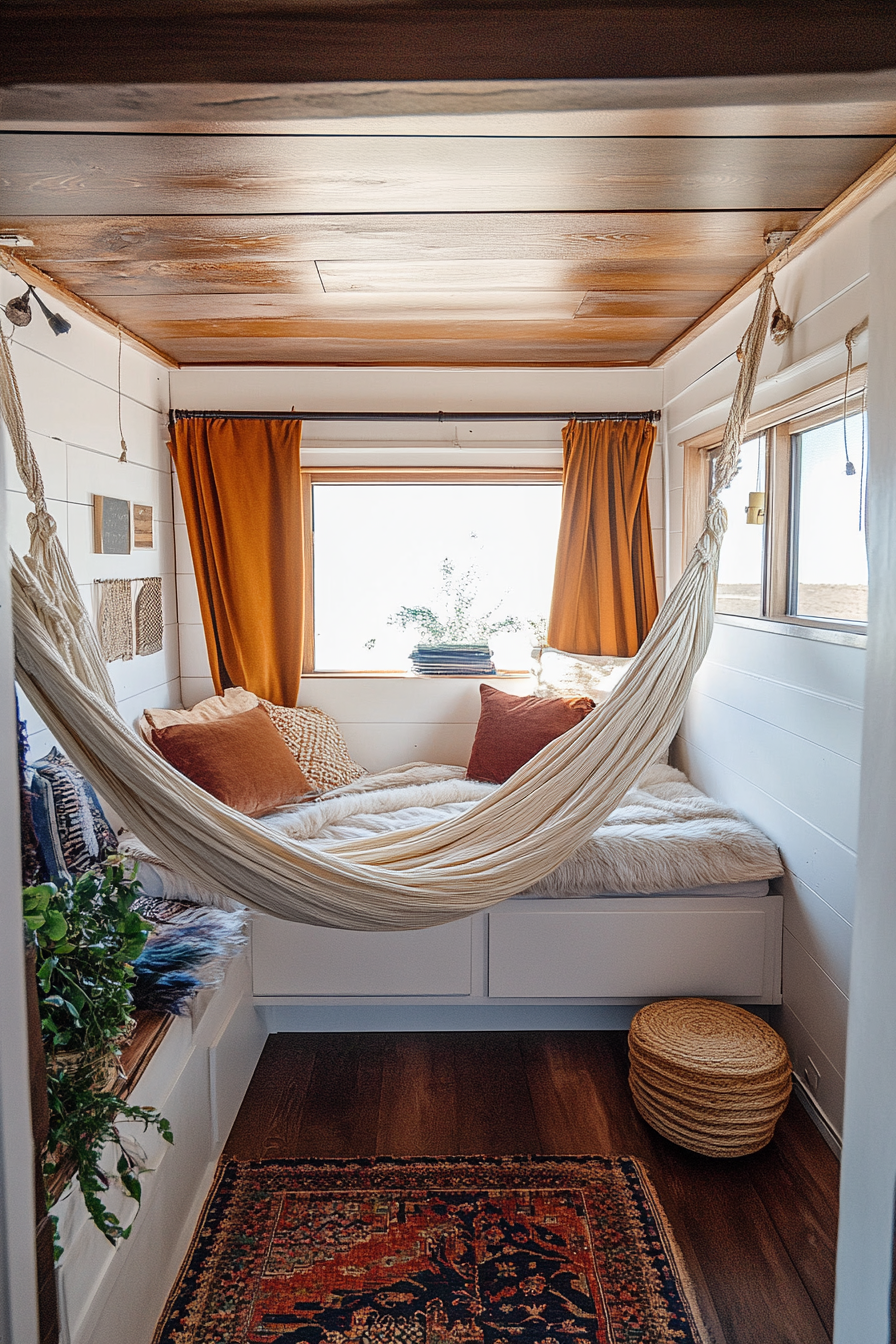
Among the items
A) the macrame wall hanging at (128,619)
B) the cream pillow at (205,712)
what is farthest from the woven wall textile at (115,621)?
the cream pillow at (205,712)

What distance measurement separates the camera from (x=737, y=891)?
8.34 ft

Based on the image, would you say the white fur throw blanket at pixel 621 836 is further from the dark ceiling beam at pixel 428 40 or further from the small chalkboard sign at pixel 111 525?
the dark ceiling beam at pixel 428 40

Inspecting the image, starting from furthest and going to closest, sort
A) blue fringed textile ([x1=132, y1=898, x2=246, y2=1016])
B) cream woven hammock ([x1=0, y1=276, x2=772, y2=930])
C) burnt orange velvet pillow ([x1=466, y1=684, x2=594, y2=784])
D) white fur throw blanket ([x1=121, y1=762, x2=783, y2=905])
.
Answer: burnt orange velvet pillow ([x1=466, y1=684, x2=594, y2=784]) → white fur throw blanket ([x1=121, y1=762, x2=783, y2=905]) → blue fringed textile ([x1=132, y1=898, x2=246, y2=1016]) → cream woven hammock ([x1=0, y1=276, x2=772, y2=930])

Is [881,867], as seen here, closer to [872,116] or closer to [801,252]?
[872,116]

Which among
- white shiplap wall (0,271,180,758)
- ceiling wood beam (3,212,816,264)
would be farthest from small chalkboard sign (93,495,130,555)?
ceiling wood beam (3,212,816,264)

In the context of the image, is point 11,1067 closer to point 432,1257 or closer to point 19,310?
point 432,1257

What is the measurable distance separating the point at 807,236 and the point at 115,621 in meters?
2.25

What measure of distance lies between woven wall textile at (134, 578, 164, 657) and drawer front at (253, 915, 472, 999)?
1215 millimetres

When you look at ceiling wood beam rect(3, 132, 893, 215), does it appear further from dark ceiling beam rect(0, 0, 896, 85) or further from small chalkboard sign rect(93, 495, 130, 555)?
small chalkboard sign rect(93, 495, 130, 555)

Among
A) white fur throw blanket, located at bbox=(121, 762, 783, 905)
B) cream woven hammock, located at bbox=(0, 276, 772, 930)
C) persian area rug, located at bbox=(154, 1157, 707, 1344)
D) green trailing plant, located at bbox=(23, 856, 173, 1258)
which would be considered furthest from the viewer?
white fur throw blanket, located at bbox=(121, 762, 783, 905)

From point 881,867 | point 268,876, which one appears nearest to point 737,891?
point 268,876

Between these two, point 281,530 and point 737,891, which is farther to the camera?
point 281,530

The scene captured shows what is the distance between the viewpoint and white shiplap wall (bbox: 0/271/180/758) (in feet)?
7.90

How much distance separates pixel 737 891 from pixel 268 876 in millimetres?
1404
